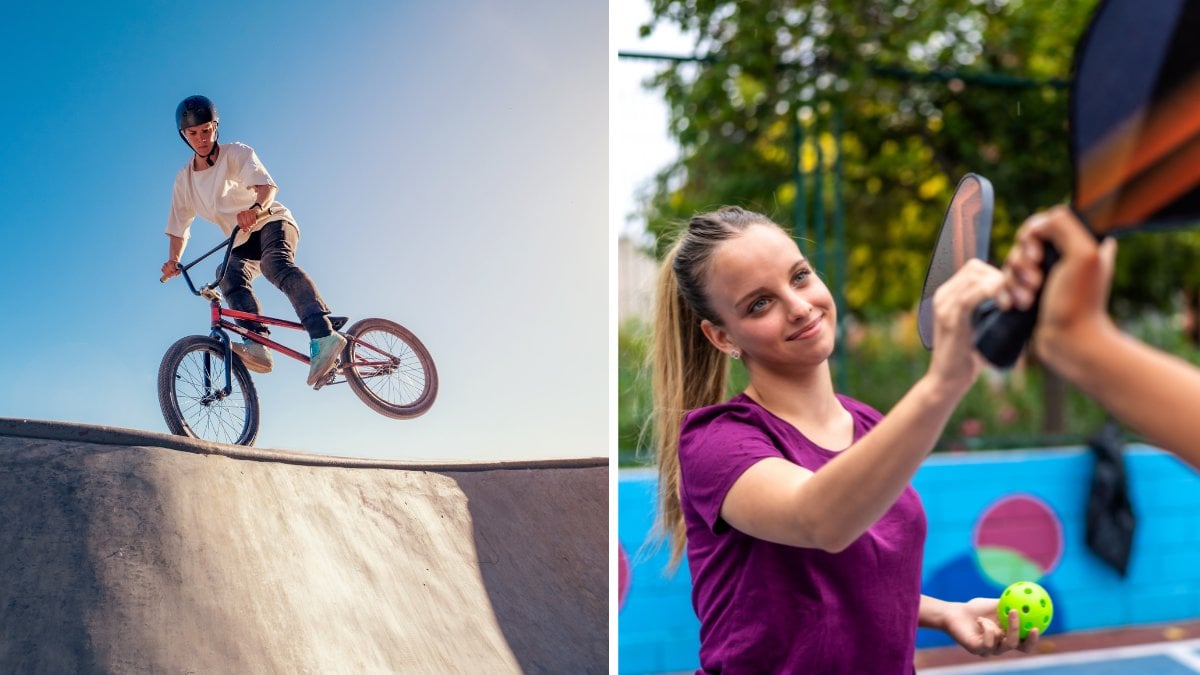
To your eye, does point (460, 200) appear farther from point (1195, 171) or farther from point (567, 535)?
point (1195, 171)

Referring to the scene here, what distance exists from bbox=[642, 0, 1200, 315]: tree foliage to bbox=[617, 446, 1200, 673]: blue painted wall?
52.2 inches

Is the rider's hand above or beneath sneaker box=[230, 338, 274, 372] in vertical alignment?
above

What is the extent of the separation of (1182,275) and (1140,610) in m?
3.62

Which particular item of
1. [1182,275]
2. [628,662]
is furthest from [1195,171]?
[1182,275]

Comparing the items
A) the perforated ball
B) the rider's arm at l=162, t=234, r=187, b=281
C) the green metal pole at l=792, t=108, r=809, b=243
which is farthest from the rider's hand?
the green metal pole at l=792, t=108, r=809, b=243

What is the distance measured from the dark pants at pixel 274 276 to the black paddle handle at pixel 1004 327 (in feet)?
7.78

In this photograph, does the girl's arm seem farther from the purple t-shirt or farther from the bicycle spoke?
the bicycle spoke

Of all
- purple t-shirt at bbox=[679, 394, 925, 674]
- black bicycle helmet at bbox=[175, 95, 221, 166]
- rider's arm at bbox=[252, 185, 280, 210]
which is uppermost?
black bicycle helmet at bbox=[175, 95, 221, 166]

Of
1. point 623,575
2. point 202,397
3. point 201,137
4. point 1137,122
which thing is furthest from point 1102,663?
point 1137,122

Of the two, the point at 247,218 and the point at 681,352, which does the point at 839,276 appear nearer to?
the point at 247,218

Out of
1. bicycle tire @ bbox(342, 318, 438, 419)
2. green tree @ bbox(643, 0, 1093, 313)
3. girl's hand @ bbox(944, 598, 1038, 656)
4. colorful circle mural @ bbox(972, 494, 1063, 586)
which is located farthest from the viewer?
green tree @ bbox(643, 0, 1093, 313)

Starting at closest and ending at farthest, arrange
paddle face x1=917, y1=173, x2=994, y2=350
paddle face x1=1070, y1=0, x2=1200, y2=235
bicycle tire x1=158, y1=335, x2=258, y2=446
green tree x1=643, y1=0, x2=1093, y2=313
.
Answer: paddle face x1=1070, y1=0, x2=1200, y2=235 < paddle face x1=917, y1=173, x2=994, y2=350 < bicycle tire x1=158, y1=335, x2=258, y2=446 < green tree x1=643, y1=0, x2=1093, y2=313

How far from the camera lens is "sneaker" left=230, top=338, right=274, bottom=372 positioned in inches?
112

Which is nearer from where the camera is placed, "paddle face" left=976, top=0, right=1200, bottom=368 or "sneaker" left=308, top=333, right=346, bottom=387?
"paddle face" left=976, top=0, right=1200, bottom=368
